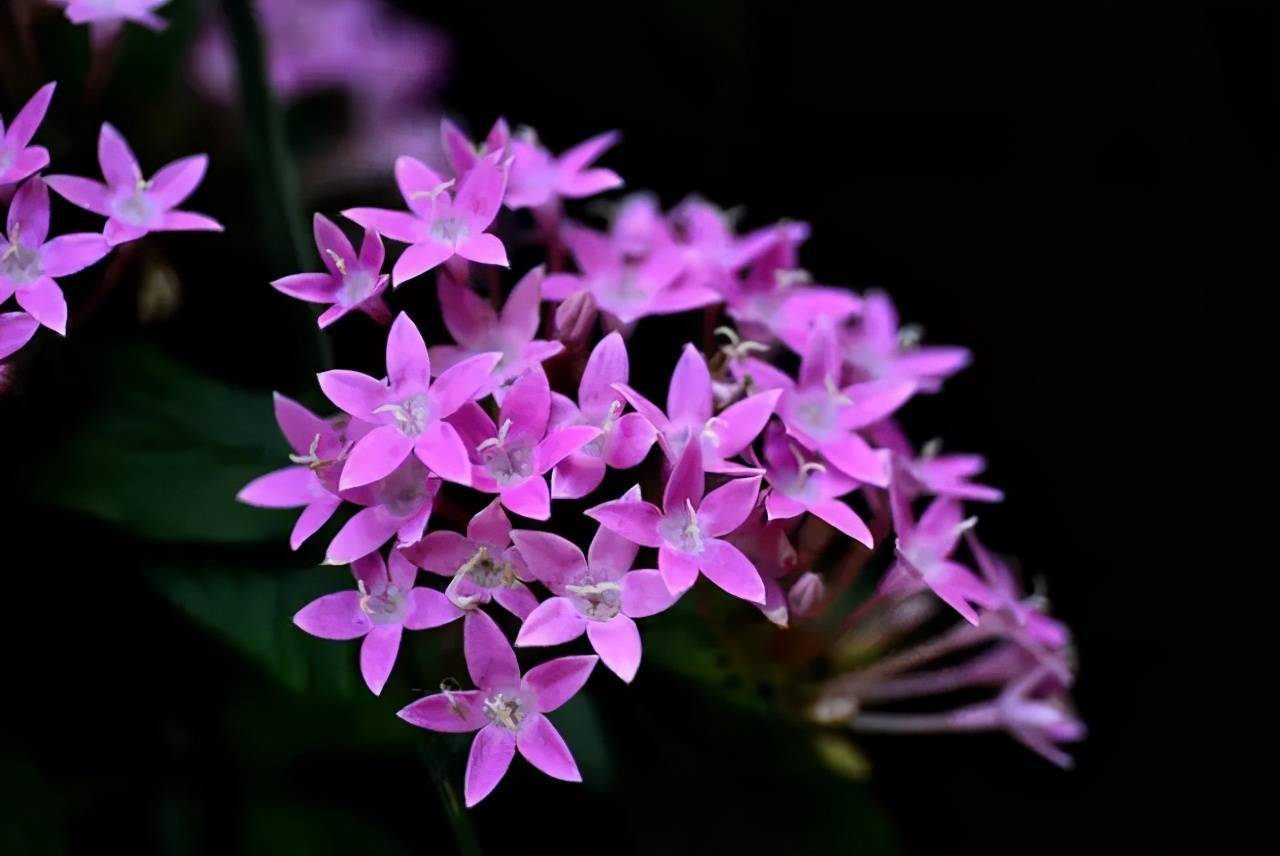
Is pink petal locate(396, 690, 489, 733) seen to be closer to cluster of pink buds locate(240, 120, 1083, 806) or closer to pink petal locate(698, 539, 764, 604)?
cluster of pink buds locate(240, 120, 1083, 806)

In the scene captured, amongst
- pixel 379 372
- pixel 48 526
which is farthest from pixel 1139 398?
pixel 48 526

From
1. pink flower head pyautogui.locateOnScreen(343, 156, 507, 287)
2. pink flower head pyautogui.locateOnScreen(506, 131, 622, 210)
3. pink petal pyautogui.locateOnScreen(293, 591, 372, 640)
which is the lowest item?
pink petal pyautogui.locateOnScreen(293, 591, 372, 640)

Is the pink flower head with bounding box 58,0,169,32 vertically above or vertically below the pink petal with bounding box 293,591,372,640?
above

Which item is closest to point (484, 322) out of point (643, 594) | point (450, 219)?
point (450, 219)

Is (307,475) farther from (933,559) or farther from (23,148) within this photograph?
(933,559)

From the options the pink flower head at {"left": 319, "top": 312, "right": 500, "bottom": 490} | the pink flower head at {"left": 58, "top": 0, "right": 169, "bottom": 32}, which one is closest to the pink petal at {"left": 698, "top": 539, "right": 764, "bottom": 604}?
the pink flower head at {"left": 319, "top": 312, "right": 500, "bottom": 490}

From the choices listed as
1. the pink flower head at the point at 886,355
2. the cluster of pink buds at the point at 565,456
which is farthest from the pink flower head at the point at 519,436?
the pink flower head at the point at 886,355
